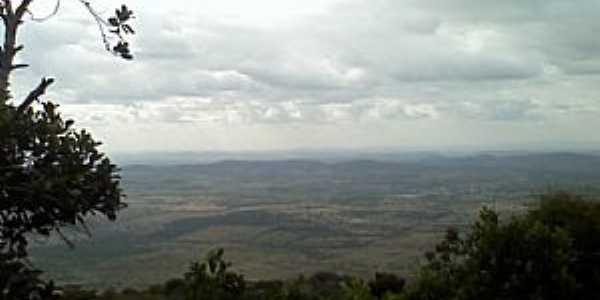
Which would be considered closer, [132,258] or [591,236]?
[591,236]

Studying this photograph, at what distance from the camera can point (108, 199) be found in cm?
1138

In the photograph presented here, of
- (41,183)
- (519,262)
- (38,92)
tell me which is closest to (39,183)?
(41,183)

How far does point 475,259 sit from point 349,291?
344 cm

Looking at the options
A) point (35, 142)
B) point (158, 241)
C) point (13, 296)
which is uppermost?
point (35, 142)

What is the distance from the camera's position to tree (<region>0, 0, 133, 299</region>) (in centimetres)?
988

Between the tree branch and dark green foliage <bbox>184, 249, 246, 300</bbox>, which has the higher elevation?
the tree branch

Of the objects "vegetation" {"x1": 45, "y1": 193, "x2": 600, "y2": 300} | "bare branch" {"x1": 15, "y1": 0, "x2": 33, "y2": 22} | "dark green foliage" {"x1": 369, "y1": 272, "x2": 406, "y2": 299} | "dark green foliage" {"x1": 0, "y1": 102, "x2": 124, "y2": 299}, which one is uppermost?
"bare branch" {"x1": 15, "y1": 0, "x2": 33, "y2": 22}

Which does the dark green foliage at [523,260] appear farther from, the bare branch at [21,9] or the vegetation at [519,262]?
the bare branch at [21,9]

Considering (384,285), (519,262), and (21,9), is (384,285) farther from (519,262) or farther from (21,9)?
(21,9)

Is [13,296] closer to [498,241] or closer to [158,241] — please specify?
[498,241]

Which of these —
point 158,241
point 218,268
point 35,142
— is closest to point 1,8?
point 35,142

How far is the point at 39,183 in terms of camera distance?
9867mm

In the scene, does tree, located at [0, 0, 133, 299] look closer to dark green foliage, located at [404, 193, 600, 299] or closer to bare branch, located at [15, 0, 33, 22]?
bare branch, located at [15, 0, 33, 22]

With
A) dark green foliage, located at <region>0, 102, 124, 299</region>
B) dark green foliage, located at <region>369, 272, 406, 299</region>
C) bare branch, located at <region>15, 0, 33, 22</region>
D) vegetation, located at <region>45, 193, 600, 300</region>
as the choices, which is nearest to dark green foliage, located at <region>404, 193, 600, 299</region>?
vegetation, located at <region>45, 193, 600, 300</region>
